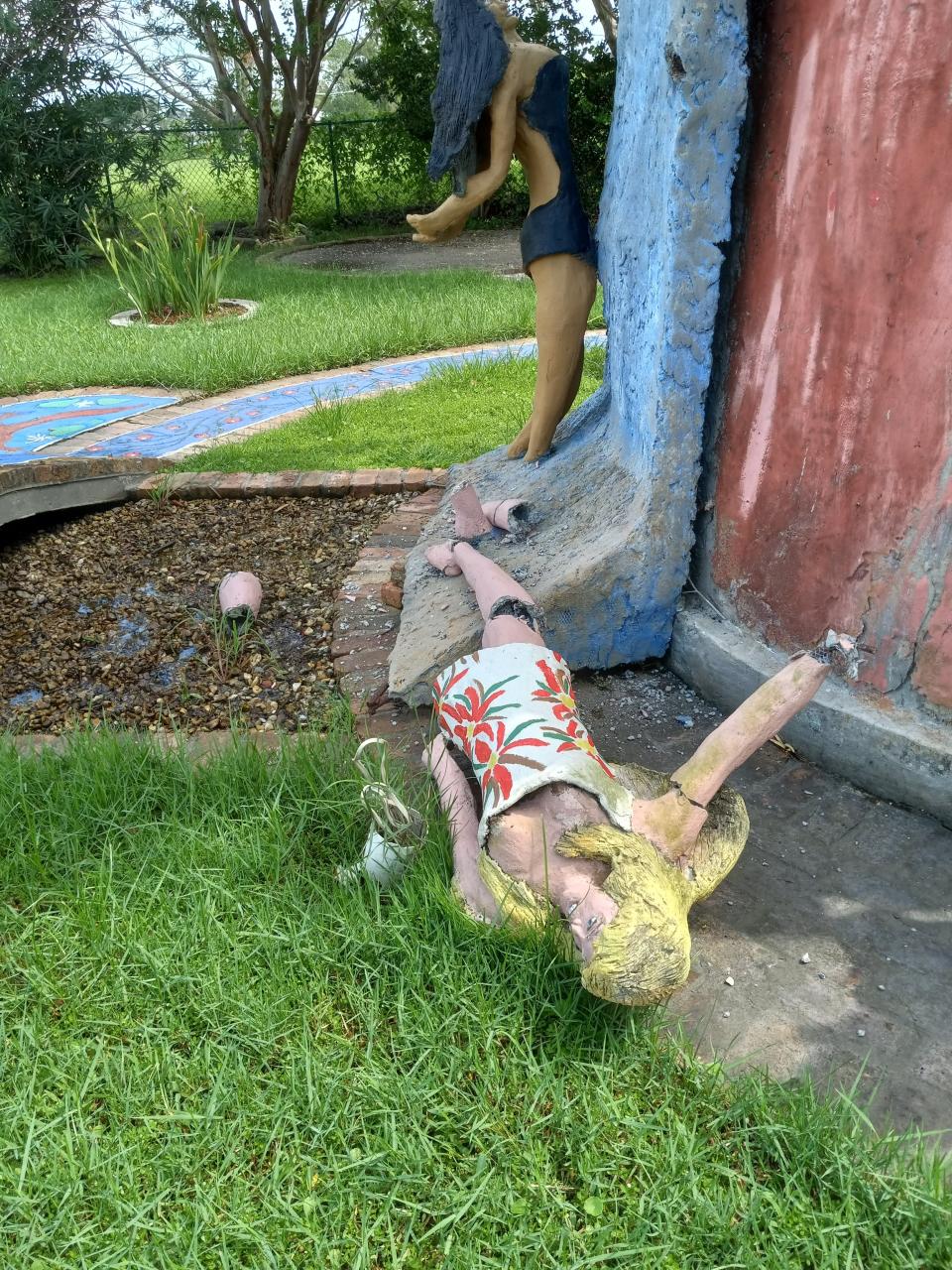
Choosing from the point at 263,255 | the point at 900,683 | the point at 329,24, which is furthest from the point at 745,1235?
the point at 329,24

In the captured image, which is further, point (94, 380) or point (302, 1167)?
point (94, 380)

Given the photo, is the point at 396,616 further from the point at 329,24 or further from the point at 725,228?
the point at 329,24

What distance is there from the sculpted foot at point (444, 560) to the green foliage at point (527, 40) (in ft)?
36.7

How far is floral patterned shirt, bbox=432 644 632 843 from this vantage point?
192 cm

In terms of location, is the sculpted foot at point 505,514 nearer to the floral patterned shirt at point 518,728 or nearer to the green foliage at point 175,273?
the floral patterned shirt at point 518,728

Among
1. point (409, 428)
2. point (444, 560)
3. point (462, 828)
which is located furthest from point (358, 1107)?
point (409, 428)

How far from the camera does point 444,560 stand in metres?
3.25

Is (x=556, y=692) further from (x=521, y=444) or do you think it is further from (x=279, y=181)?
(x=279, y=181)

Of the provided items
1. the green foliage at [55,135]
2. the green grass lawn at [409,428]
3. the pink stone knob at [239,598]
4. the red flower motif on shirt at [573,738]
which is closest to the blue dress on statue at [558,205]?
the pink stone knob at [239,598]

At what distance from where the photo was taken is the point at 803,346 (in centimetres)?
241

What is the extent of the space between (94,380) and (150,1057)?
6.04 meters

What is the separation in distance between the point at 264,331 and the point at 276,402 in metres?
1.51

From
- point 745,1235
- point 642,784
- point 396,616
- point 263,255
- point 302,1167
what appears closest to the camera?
point 745,1235

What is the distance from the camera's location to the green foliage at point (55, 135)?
1110cm
